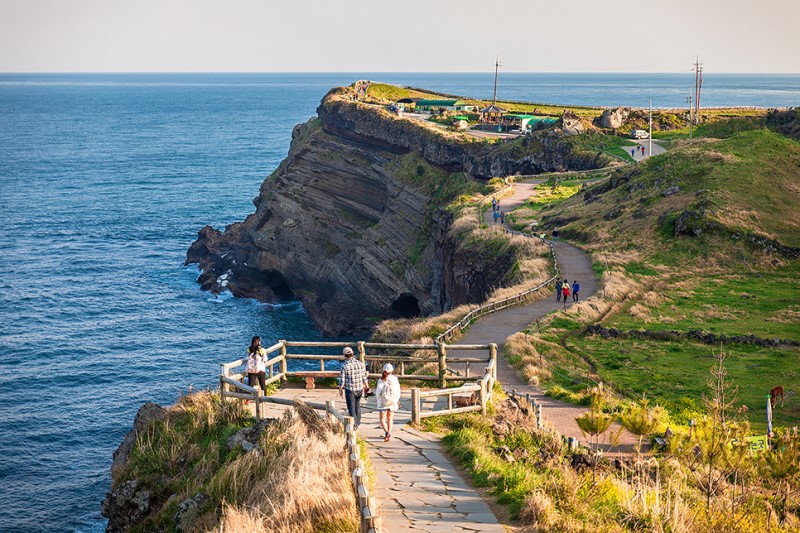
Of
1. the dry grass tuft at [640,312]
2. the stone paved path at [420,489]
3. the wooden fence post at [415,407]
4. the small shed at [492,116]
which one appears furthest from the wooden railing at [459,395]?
the small shed at [492,116]

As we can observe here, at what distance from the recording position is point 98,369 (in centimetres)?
5747

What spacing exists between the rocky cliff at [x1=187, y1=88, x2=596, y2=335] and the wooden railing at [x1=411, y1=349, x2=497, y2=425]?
138 feet

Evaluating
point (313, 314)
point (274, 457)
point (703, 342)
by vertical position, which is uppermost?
point (274, 457)

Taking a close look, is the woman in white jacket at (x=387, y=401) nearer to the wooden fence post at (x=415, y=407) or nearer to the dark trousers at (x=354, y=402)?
the dark trousers at (x=354, y=402)

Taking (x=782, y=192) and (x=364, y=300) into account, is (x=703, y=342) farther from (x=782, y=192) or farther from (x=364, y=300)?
(x=364, y=300)

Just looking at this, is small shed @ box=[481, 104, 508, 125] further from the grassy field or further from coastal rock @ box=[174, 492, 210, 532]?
coastal rock @ box=[174, 492, 210, 532]

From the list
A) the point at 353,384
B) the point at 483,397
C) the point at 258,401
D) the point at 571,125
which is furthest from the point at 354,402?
the point at 571,125

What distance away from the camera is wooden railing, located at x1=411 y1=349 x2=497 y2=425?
2002 cm

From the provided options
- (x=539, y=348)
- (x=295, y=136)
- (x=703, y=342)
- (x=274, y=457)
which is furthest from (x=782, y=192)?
(x=295, y=136)

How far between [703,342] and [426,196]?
141 feet

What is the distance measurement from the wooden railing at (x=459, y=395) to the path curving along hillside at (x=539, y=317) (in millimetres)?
1979

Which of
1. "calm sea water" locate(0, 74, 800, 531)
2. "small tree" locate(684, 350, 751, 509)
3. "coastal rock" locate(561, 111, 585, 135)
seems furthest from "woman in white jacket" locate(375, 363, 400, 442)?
"coastal rock" locate(561, 111, 585, 135)

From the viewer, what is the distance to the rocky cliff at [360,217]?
237 ft

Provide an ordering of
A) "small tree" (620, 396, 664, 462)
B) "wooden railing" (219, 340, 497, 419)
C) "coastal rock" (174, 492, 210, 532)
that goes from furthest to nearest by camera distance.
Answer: "small tree" (620, 396, 664, 462), "wooden railing" (219, 340, 497, 419), "coastal rock" (174, 492, 210, 532)
